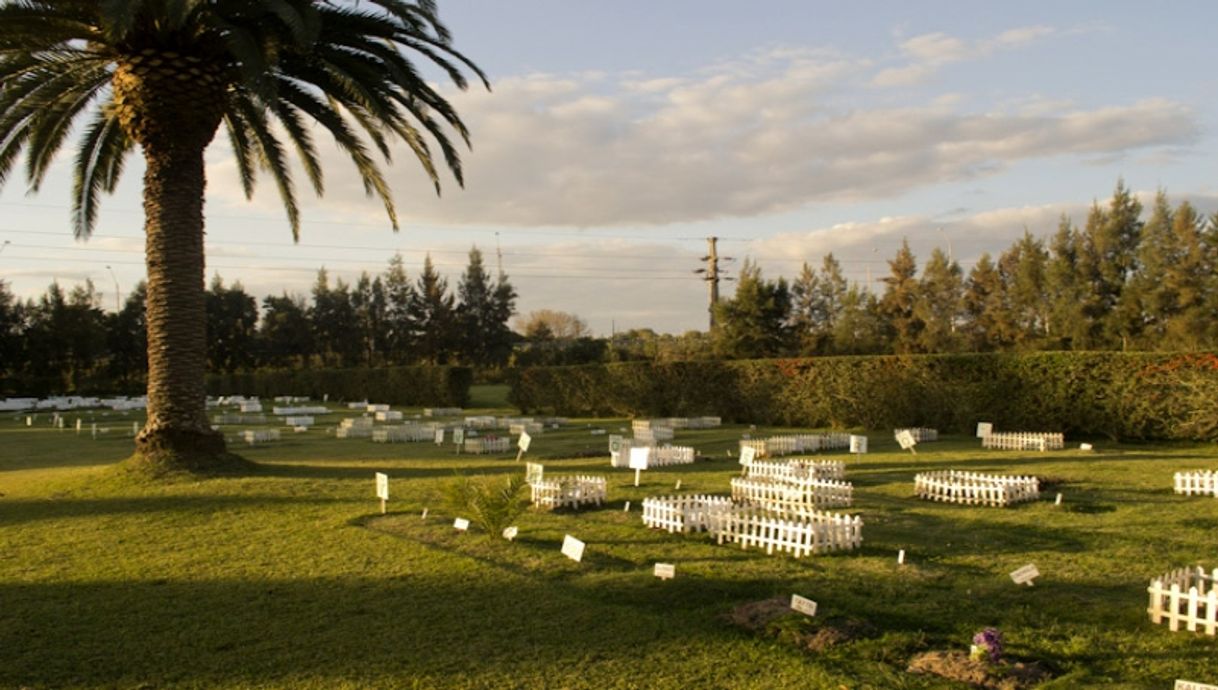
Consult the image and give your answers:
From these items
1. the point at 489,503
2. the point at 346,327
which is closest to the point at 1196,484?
the point at 489,503

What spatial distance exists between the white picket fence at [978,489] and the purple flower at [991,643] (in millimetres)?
7529

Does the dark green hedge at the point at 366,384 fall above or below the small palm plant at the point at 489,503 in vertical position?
above

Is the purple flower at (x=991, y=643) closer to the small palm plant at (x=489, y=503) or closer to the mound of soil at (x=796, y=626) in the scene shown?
the mound of soil at (x=796, y=626)

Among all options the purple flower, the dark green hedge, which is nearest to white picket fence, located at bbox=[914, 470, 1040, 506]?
the purple flower

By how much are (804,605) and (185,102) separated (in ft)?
49.7

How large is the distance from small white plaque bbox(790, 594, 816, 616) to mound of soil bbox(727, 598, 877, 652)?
0.06 meters

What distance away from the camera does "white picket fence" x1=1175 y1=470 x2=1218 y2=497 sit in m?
14.3

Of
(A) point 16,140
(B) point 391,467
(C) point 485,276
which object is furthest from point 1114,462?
(C) point 485,276

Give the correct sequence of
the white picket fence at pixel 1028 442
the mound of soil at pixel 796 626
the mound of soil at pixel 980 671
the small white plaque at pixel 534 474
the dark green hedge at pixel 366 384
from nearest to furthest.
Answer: the mound of soil at pixel 980 671 < the mound of soil at pixel 796 626 < the small white plaque at pixel 534 474 < the white picket fence at pixel 1028 442 < the dark green hedge at pixel 366 384

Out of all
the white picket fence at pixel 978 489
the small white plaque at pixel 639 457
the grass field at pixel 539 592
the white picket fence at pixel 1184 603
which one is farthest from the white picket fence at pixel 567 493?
the white picket fence at pixel 1184 603

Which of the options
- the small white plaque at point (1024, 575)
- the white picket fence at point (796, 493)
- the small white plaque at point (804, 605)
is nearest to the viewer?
the small white plaque at point (804, 605)

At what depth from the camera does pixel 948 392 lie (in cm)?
2802

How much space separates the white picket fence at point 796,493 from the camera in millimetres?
13398

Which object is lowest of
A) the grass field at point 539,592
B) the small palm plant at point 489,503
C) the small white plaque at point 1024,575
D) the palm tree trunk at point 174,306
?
the grass field at point 539,592
